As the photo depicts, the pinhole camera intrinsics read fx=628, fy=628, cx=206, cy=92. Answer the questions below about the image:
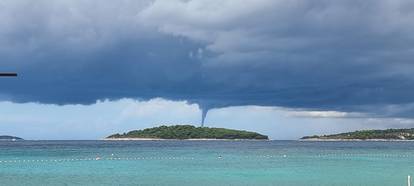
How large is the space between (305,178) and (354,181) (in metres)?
4.54

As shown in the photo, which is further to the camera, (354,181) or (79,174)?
(79,174)

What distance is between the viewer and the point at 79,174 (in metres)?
60.7


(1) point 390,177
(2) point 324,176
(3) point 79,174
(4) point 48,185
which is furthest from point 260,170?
(4) point 48,185

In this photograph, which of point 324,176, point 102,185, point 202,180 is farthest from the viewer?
point 324,176

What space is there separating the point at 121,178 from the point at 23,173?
12389 mm

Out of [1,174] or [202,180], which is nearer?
[202,180]

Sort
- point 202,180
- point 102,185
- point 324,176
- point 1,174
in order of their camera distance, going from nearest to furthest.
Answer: point 102,185 < point 202,180 < point 324,176 < point 1,174

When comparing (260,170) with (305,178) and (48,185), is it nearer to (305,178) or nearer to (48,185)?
(305,178)

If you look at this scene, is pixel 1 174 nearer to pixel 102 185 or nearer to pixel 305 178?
pixel 102 185

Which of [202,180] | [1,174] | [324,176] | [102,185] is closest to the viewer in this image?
[102,185]

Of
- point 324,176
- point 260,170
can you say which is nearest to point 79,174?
point 260,170

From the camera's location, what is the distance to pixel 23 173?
62.3 metres

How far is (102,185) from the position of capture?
164ft

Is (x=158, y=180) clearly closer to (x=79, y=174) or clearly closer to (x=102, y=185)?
(x=102, y=185)
